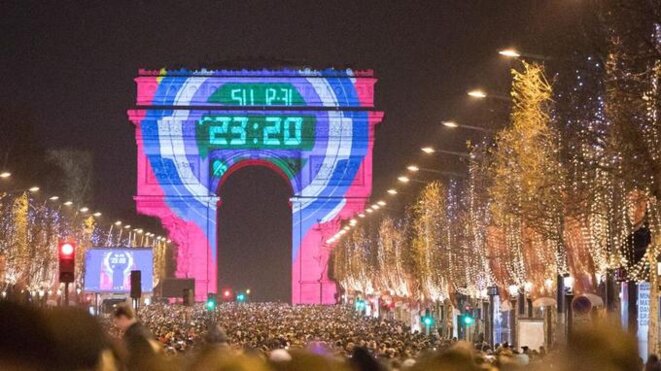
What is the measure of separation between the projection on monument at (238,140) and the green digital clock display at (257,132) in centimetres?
9

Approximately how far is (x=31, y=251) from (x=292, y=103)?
74.9 m

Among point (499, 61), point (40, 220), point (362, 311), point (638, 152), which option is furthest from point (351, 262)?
point (638, 152)

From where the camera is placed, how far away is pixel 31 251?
248ft

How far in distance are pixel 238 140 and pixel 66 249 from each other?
124 m

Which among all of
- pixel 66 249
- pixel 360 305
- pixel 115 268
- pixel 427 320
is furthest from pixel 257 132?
pixel 66 249

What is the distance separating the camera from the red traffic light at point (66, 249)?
83.4ft

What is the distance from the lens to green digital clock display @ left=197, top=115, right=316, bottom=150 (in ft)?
486

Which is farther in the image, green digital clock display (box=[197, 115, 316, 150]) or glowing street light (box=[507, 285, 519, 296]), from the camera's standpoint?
green digital clock display (box=[197, 115, 316, 150])

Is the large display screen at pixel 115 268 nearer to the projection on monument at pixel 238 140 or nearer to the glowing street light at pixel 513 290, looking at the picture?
the glowing street light at pixel 513 290

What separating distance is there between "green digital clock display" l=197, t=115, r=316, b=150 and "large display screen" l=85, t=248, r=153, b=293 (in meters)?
78.8

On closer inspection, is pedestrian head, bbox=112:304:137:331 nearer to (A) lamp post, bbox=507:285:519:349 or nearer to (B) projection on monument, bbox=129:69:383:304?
(A) lamp post, bbox=507:285:519:349

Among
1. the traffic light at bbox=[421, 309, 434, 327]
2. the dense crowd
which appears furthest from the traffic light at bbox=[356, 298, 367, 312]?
the traffic light at bbox=[421, 309, 434, 327]

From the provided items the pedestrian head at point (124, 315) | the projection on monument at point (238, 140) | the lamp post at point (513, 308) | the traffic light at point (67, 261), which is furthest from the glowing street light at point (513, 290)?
the projection on monument at point (238, 140)

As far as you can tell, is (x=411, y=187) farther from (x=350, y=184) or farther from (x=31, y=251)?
(x=350, y=184)
